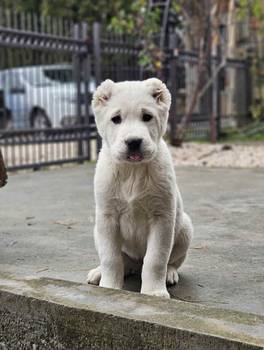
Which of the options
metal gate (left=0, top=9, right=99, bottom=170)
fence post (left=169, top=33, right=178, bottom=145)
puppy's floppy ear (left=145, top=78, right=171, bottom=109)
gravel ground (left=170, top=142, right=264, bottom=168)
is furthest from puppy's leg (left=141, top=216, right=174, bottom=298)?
fence post (left=169, top=33, right=178, bottom=145)

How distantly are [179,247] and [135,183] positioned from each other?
0.51 metres

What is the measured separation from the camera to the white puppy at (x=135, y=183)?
251 centimetres

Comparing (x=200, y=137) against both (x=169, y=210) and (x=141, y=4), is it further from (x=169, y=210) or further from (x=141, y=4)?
(x=169, y=210)

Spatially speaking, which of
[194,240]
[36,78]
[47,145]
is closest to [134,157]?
[194,240]

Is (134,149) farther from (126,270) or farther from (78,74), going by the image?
(78,74)

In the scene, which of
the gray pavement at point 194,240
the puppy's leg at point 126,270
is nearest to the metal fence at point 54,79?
the gray pavement at point 194,240

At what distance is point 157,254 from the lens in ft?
8.68

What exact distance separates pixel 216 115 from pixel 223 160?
372cm

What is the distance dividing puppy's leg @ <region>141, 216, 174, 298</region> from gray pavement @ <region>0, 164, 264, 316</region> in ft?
0.47

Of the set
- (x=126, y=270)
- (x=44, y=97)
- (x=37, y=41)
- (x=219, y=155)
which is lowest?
(x=219, y=155)

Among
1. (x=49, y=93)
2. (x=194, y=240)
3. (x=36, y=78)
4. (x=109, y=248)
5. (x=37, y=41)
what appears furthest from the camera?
(x=49, y=93)

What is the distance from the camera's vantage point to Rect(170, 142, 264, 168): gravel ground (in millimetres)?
8859

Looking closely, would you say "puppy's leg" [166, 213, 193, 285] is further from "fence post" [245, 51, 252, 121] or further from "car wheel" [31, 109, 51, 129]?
"fence post" [245, 51, 252, 121]

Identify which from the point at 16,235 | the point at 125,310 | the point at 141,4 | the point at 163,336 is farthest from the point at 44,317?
the point at 141,4
